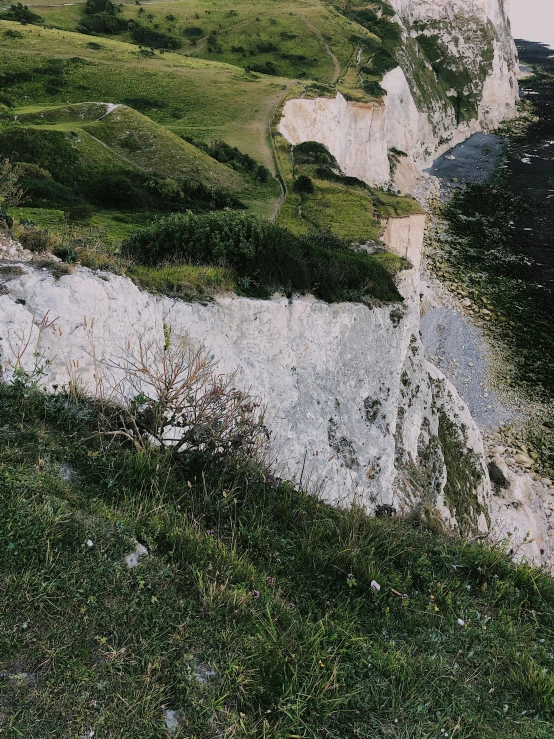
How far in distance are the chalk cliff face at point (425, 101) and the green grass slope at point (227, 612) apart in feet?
139

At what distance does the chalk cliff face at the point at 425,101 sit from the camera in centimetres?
5022

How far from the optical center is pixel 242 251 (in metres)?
14.8

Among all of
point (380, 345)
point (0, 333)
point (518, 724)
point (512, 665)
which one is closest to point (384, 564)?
point (512, 665)

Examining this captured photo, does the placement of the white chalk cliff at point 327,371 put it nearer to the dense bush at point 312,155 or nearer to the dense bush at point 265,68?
the dense bush at point 312,155

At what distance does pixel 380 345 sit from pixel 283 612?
49.7ft

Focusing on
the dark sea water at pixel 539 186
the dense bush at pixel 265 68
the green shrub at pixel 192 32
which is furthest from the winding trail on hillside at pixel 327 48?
the dark sea water at pixel 539 186

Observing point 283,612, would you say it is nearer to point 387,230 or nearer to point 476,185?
point 387,230

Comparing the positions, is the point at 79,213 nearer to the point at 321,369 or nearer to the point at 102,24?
the point at 321,369

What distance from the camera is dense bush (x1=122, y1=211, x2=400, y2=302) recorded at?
47.9ft

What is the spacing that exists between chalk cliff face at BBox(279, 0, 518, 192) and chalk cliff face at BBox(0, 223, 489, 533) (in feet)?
101

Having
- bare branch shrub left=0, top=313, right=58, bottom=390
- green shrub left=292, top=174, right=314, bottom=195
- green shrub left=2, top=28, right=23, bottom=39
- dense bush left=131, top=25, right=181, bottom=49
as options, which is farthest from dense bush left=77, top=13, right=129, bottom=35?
bare branch shrub left=0, top=313, right=58, bottom=390

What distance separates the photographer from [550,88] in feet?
395

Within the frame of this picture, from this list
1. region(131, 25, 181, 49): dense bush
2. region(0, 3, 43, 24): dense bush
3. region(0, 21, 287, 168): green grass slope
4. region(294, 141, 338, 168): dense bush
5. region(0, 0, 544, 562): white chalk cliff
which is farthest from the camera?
region(131, 25, 181, 49): dense bush

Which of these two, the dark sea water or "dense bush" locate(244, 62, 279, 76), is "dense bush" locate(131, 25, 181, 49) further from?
the dark sea water
